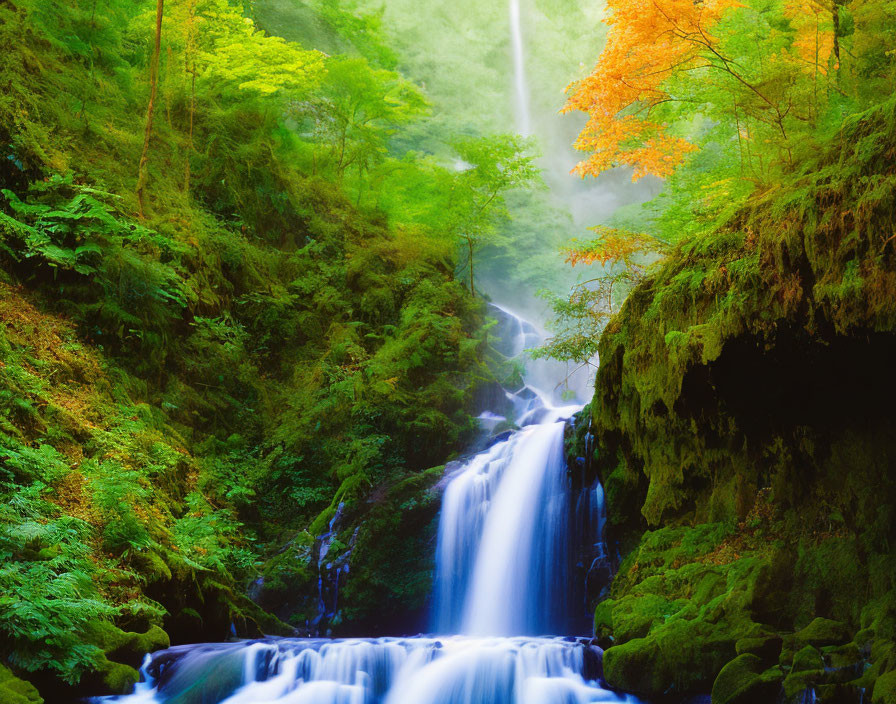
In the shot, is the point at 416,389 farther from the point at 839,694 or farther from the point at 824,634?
the point at 839,694

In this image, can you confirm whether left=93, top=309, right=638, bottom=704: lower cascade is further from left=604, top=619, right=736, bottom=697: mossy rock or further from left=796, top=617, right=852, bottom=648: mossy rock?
left=796, top=617, right=852, bottom=648: mossy rock

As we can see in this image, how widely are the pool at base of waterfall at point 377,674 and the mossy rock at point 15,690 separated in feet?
4.15

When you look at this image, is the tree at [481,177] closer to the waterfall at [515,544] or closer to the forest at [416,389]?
the forest at [416,389]

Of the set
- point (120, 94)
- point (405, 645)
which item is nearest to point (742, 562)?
point (405, 645)

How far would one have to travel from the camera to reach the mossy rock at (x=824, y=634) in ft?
14.6

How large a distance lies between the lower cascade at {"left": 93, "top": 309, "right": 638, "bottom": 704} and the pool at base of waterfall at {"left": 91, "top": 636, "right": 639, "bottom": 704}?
0.04 ft

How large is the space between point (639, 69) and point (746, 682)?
6.47 m

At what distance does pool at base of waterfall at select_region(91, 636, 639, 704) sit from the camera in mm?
5484

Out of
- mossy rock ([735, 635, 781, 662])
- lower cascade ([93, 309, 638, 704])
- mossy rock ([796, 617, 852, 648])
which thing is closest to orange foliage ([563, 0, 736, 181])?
lower cascade ([93, 309, 638, 704])

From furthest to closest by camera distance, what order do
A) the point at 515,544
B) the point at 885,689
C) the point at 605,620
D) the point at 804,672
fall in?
the point at 515,544 < the point at 605,620 < the point at 804,672 < the point at 885,689

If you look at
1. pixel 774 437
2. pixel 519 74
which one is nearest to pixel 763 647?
pixel 774 437

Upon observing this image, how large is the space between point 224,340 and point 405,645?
6.18m

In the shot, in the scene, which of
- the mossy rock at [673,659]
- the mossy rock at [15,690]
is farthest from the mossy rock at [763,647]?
the mossy rock at [15,690]

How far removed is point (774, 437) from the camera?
5.45 meters
